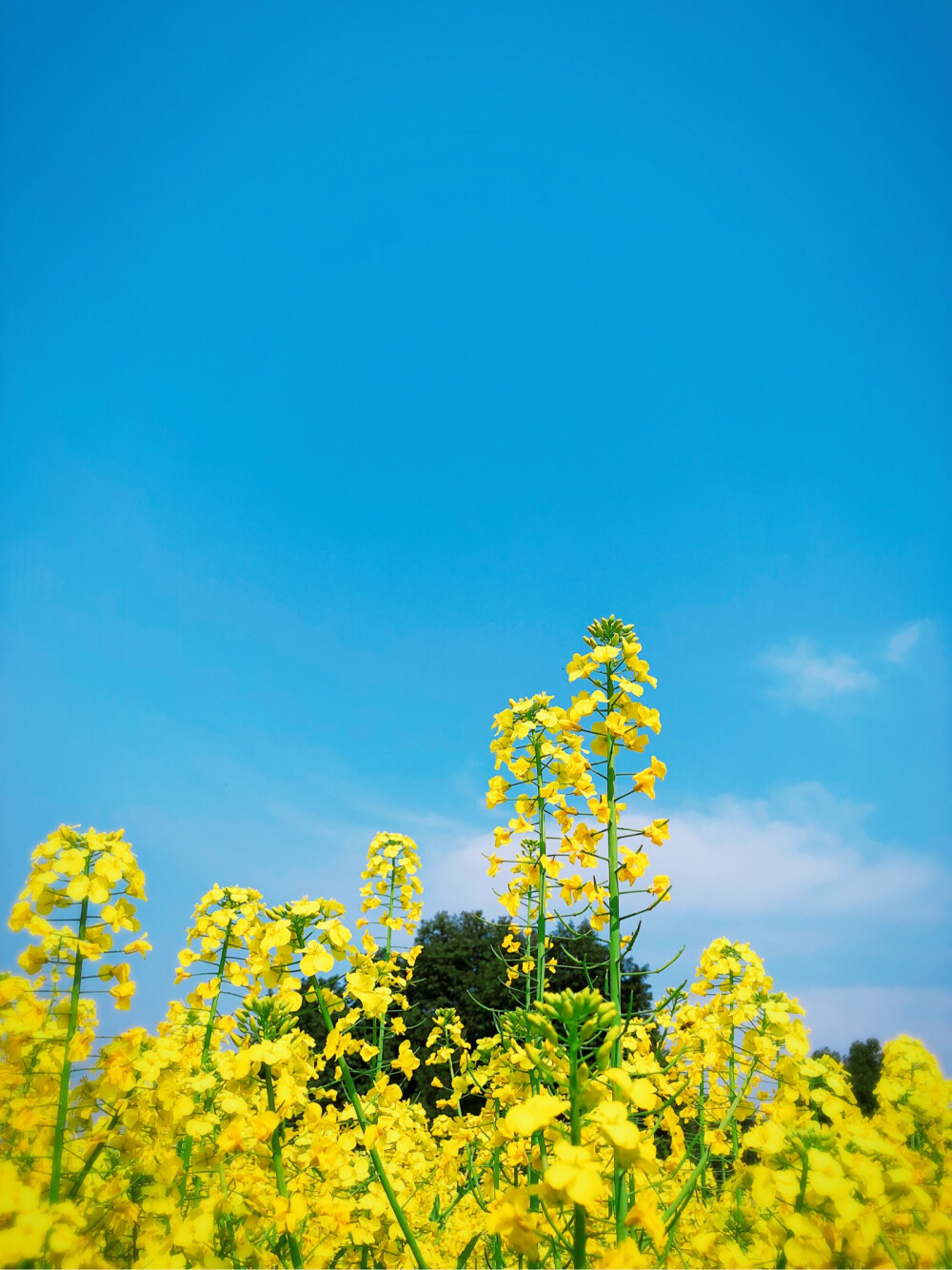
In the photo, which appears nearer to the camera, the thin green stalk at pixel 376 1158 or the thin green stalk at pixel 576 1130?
the thin green stalk at pixel 576 1130

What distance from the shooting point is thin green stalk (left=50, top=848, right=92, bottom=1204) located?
2.21 meters

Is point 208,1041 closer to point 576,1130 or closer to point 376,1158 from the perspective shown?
point 376,1158

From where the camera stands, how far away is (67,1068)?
Result: 2.32m

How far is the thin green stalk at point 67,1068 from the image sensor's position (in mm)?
2215

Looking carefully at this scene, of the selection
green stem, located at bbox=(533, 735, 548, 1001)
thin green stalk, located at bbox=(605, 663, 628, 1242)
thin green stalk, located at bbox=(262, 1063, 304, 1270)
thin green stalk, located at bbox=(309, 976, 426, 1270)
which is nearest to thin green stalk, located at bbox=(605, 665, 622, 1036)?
thin green stalk, located at bbox=(605, 663, 628, 1242)

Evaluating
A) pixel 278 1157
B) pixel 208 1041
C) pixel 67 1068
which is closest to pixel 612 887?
pixel 278 1157

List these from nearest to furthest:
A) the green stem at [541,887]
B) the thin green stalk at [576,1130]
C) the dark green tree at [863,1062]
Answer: the thin green stalk at [576,1130] → the green stem at [541,887] → the dark green tree at [863,1062]

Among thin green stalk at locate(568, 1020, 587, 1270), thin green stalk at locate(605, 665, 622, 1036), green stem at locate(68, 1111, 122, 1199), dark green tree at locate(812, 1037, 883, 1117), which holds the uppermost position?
thin green stalk at locate(605, 665, 622, 1036)

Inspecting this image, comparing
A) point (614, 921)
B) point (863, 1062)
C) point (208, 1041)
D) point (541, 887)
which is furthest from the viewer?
point (863, 1062)

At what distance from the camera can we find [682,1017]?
4.86 m

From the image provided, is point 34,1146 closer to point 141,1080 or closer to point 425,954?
point 141,1080

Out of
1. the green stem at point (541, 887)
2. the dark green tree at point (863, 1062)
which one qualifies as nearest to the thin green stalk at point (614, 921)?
the green stem at point (541, 887)

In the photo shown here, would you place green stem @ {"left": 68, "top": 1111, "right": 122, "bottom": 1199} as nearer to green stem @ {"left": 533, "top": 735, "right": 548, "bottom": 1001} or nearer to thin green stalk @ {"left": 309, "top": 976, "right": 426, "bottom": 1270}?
thin green stalk @ {"left": 309, "top": 976, "right": 426, "bottom": 1270}

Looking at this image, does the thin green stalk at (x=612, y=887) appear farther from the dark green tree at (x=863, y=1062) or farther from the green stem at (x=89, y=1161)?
the dark green tree at (x=863, y=1062)
